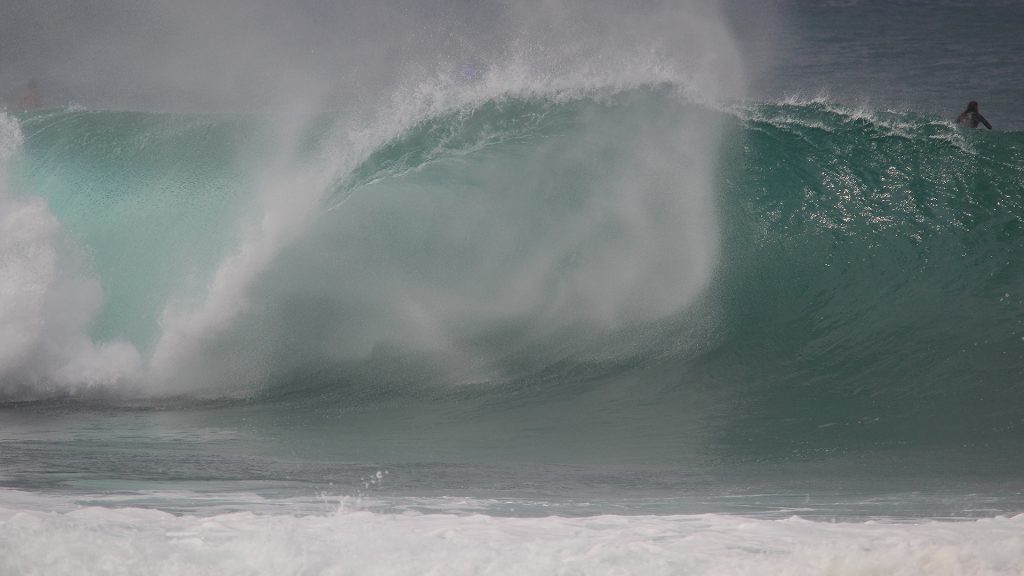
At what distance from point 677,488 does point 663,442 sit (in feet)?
3.78

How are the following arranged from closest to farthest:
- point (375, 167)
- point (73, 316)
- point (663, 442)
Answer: point (663, 442), point (73, 316), point (375, 167)

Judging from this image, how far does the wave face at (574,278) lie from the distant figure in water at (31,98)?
51.6 ft

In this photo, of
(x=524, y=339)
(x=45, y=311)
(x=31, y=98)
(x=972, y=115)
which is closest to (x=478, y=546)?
(x=524, y=339)

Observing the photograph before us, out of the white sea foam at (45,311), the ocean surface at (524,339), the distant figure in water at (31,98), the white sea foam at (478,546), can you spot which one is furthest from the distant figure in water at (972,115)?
the distant figure in water at (31,98)

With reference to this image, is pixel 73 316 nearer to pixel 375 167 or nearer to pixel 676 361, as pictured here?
pixel 375 167

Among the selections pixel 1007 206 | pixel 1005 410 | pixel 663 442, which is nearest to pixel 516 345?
pixel 663 442

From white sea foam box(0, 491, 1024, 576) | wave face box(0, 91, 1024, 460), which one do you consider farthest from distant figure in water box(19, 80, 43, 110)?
white sea foam box(0, 491, 1024, 576)

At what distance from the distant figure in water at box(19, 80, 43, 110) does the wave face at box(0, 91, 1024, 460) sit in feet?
51.6

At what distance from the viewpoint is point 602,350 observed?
8875 mm

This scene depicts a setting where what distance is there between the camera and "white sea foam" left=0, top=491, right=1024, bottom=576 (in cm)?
421

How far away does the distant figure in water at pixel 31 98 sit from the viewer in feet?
83.9

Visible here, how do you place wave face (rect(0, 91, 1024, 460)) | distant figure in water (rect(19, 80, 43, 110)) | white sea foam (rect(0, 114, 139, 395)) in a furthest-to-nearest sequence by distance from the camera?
1. distant figure in water (rect(19, 80, 43, 110))
2. white sea foam (rect(0, 114, 139, 395))
3. wave face (rect(0, 91, 1024, 460))

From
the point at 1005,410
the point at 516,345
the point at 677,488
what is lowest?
the point at 677,488

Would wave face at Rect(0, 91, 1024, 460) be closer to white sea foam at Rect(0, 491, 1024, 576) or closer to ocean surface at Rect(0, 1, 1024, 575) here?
ocean surface at Rect(0, 1, 1024, 575)
